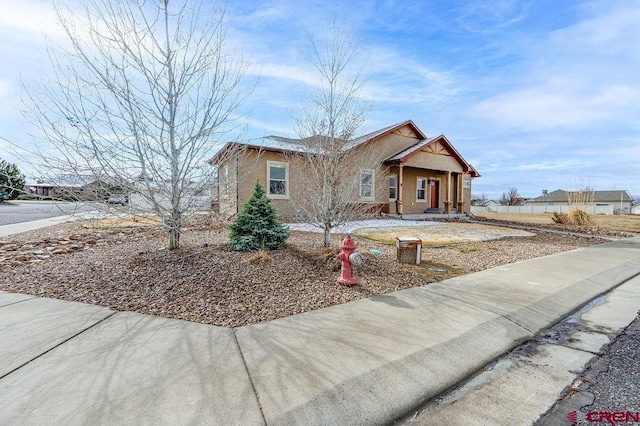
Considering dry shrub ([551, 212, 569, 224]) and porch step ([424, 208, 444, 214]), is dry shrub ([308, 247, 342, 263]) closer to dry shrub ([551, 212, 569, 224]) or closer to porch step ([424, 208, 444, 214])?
porch step ([424, 208, 444, 214])

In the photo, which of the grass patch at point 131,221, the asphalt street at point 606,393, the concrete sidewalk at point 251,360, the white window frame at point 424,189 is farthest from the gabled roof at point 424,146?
the asphalt street at point 606,393

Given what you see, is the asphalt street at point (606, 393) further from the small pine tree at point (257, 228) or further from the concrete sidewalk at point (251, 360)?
the small pine tree at point (257, 228)

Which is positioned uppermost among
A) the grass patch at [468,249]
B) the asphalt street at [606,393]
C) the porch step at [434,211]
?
the porch step at [434,211]

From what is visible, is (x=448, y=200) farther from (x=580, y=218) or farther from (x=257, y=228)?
(x=257, y=228)

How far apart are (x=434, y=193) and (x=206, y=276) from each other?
19.8 meters

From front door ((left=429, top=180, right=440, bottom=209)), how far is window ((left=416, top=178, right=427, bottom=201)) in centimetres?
54

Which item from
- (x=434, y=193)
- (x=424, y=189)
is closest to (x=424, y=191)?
(x=424, y=189)

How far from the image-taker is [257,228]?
6.62 metres

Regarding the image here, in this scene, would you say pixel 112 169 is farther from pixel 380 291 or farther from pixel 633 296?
pixel 633 296

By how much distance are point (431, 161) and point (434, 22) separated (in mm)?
10934

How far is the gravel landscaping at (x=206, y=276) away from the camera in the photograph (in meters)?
3.94

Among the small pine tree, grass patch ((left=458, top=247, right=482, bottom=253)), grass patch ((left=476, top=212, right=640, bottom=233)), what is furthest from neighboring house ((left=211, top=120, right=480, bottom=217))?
the small pine tree

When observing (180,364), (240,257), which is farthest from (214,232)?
(180,364)

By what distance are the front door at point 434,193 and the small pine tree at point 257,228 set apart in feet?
55.5
